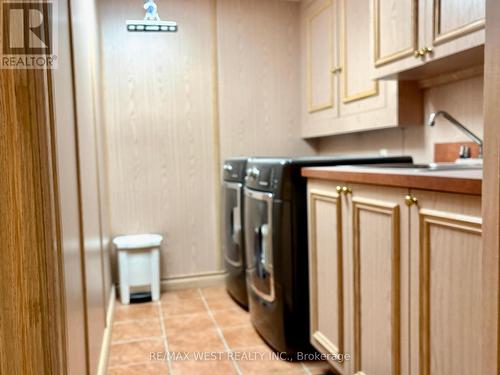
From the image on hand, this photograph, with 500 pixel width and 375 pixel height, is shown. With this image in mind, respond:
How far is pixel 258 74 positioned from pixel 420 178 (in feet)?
7.72

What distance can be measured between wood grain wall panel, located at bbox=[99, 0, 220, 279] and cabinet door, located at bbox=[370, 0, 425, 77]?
158 cm

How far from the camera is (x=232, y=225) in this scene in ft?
9.41

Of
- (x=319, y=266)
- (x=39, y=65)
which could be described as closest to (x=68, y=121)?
(x=39, y=65)

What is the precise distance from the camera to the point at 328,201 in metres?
1.69

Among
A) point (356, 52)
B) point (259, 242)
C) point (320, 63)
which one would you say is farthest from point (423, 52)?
point (320, 63)

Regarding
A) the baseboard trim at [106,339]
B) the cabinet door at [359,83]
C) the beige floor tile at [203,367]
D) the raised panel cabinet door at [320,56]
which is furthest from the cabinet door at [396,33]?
the baseboard trim at [106,339]

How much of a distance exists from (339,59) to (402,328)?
188 centimetres

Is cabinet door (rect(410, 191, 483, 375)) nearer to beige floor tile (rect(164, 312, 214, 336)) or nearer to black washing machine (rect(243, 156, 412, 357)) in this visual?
black washing machine (rect(243, 156, 412, 357))

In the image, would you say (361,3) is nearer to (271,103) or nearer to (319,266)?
(271,103)

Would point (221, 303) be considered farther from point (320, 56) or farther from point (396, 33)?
point (396, 33)

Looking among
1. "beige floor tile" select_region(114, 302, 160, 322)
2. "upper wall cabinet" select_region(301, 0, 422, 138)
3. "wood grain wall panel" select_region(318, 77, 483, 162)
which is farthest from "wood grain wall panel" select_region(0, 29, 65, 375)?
"beige floor tile" select_region(114, 302, 160, 322)

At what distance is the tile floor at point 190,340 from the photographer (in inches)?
78.2

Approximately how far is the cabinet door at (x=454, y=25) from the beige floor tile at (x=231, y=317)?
1777 millimetres

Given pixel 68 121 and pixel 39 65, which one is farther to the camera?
pixel 68 121
